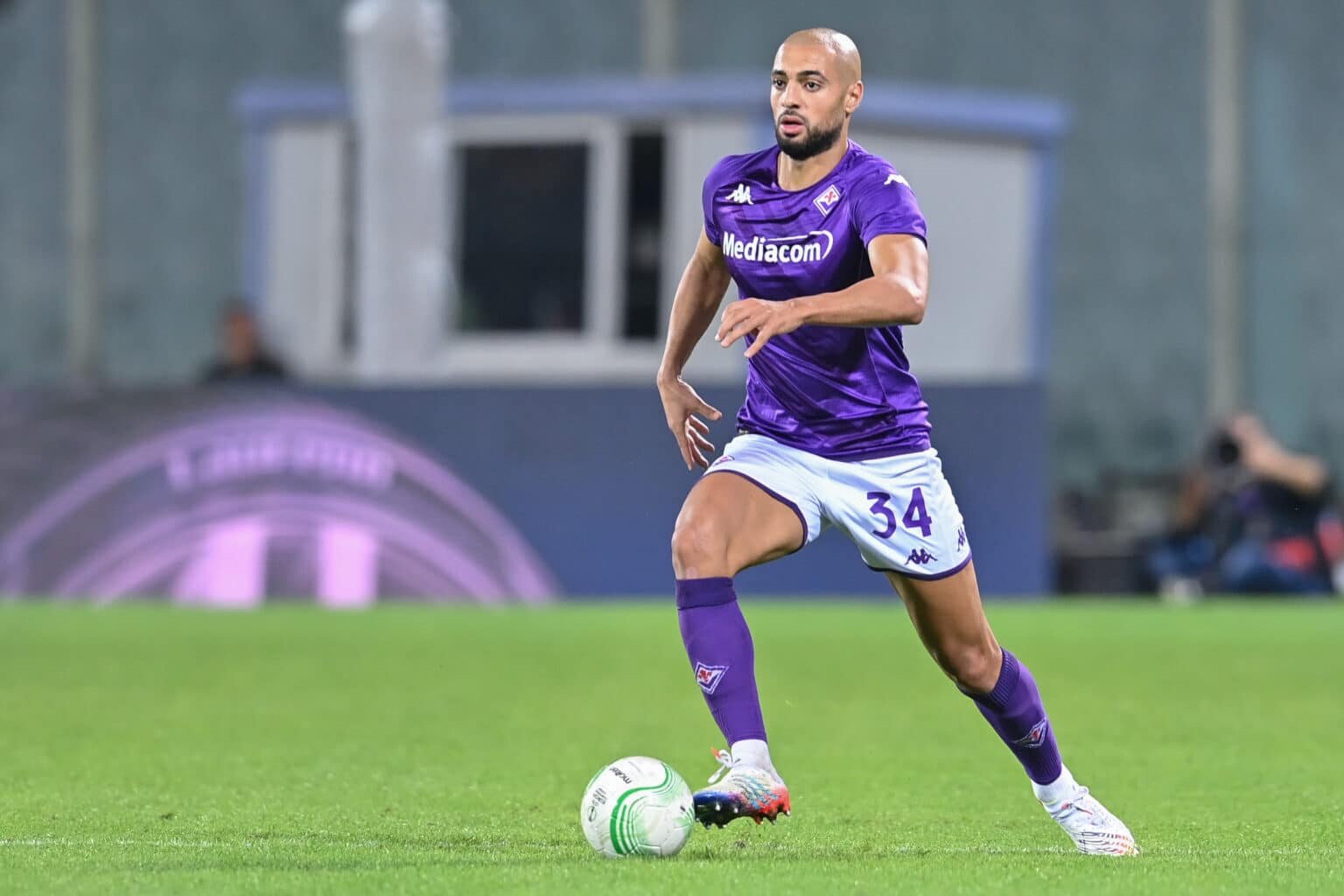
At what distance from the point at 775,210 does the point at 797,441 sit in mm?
602

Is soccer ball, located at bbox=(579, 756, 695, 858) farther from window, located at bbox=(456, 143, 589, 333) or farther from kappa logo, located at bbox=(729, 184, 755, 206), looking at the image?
window, located at bbox=(456, 143, 589, 333)

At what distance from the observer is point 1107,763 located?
8.73m

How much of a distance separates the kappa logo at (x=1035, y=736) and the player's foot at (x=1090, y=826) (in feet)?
0.51

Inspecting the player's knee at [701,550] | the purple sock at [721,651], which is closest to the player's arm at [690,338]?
the player's knee at [701,550]

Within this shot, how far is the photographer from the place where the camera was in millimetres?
17094

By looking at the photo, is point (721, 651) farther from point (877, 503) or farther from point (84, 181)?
point (84, 181)

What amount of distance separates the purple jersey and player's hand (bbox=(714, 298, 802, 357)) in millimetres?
514

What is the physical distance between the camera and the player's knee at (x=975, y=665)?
648 cm

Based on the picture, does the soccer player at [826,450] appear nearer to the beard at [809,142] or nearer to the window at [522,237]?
the beard at [809,142]

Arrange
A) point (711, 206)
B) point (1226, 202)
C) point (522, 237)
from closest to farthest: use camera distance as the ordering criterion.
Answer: point (711, 206) → point (522, 237) → point (1226, 202)

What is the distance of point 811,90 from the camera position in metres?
6.38

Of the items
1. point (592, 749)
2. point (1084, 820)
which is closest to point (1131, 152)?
point (592, 749)

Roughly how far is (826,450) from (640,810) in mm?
1078

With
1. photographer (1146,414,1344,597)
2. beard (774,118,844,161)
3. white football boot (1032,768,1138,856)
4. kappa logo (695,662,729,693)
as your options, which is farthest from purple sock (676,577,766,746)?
photographer (1146,414,1344,597)
